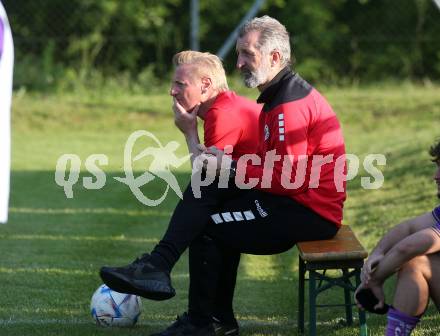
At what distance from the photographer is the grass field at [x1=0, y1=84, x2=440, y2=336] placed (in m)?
6.20

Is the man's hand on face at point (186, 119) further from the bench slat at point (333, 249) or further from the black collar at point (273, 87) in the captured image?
the bench slat at point (333, 249)

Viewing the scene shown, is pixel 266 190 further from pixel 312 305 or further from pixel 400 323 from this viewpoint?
pixel 400 323

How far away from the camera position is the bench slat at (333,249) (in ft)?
16.8

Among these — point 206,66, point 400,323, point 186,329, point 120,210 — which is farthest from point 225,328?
point 120,210

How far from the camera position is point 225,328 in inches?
222

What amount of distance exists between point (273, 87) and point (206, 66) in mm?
491

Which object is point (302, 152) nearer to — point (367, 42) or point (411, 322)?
point (411, 322)

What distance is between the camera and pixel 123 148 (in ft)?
47.5

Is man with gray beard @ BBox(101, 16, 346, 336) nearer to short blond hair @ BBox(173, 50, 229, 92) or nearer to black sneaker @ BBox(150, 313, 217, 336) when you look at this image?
black sneaker @ BBox(150, 313, 217, 336)

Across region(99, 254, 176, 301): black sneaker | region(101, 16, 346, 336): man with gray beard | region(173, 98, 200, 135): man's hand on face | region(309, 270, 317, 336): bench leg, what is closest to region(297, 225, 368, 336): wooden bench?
region(309, 270, 317, 336): bench leg

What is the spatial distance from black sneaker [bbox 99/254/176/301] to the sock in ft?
3.73

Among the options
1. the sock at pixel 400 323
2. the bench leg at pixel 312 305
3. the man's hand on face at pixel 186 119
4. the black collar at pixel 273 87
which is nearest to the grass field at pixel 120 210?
the bench leg at pixel 312 305

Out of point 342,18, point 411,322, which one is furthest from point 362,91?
point 411,322

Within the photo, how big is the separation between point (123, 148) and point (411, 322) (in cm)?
1010
